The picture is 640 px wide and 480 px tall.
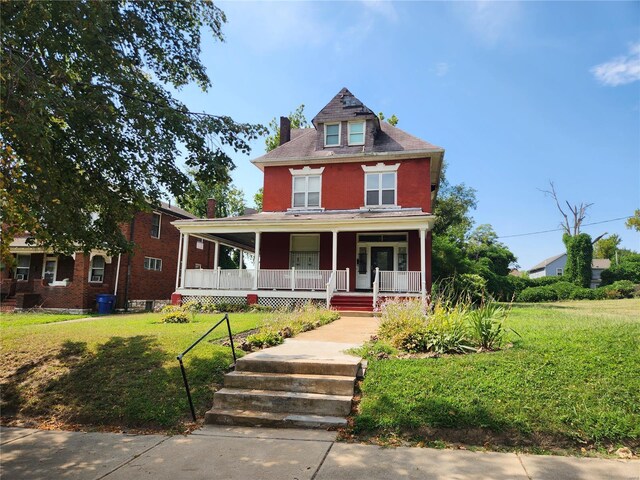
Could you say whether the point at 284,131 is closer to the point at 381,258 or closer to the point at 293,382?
the point at 381,258

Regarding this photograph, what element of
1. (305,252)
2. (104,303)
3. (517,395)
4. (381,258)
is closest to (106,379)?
(517,395)

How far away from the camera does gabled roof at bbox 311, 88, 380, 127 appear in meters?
20.0

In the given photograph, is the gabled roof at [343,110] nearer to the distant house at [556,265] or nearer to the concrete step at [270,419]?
the concrete step at [270,419]

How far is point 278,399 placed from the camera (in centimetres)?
536

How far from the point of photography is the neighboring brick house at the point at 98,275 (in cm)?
2064

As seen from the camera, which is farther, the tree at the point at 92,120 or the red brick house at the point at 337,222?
the red brick house at the point at 337,222

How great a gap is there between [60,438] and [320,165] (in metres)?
16.4

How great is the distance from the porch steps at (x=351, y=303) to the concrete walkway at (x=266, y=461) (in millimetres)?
11592

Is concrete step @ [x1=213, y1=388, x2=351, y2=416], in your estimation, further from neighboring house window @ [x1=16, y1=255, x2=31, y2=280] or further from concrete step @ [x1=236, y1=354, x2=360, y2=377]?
neighboring house window @ [x1=16, y1=255, x2=31, y2=280]

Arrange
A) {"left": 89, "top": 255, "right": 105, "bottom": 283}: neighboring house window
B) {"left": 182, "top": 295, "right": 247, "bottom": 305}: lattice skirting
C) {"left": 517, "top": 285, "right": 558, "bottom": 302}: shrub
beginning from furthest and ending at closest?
1. {"left": 517, "top": 285, "right": 558, "bottom": 302}: shrub
2. {"left": 89, "top": 255, "right": 105, "bottom": 283}: neighboring house window
3. {"left": 182, "top": 295, "right": 247, "bottom": 305}: lattice skirting

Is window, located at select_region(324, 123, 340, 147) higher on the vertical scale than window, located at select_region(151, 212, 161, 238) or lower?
higher

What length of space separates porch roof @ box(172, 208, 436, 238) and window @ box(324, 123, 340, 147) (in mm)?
3513

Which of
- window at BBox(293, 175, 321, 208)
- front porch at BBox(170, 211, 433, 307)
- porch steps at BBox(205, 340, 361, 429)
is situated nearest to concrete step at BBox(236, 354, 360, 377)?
porch steps at BBox(205, 340, 361, 429)

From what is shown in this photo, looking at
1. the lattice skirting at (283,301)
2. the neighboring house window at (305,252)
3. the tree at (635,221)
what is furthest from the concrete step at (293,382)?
the tree at (635,221)
